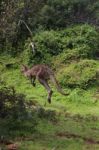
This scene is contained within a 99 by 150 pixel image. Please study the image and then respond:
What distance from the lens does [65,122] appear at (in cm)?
1702

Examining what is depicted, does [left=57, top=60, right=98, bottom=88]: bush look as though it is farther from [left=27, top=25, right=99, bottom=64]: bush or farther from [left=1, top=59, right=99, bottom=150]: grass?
[left=27, top=25, right=99, bottom=64]: bush

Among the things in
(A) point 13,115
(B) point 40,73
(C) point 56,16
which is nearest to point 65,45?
(C) point 56,16

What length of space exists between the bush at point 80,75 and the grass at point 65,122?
39 cm

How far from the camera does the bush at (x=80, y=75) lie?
854 inches

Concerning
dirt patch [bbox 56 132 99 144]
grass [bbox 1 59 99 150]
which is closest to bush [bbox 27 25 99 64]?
grass [bbox 1 59 99 150]

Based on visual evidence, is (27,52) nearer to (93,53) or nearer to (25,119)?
(93,53)

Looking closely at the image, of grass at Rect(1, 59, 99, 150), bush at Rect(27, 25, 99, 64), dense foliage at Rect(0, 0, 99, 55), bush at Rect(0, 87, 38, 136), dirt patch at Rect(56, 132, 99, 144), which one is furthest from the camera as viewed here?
dense foliage at Rect(0, 0, 99, 55)

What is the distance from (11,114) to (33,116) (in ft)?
3.83

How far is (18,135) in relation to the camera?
14523mm

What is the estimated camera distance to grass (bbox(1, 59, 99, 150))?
1416 cm

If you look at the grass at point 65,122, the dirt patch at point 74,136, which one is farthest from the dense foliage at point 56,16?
the dirt patch at point 74,136

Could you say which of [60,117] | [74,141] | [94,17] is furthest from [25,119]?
[94,17]

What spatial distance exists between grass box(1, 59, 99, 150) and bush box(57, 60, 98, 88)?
387 millimetres

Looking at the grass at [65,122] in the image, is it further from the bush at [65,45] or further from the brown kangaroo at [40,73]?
the brown kangaroo at [40,73]
